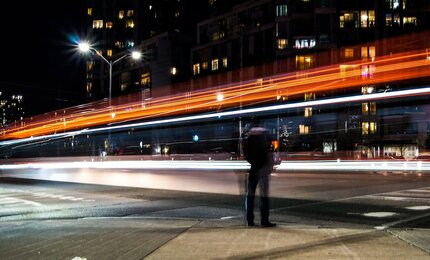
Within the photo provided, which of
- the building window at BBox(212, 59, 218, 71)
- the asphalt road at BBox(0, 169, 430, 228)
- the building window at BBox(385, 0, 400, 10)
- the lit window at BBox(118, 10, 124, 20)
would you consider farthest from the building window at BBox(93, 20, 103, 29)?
the asphalt road at BBox(0, 169, 430, 228)

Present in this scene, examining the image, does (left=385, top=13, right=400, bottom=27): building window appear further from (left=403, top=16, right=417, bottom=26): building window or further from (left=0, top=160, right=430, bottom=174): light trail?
(left=0, top=160, right=430, bottom=174): light trail

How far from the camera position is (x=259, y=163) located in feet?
27.5

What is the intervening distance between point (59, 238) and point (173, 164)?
980 inches

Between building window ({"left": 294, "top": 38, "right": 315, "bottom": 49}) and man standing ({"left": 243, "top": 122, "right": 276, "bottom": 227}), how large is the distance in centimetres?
6953

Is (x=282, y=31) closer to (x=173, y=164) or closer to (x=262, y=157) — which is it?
(x=173, y=164)

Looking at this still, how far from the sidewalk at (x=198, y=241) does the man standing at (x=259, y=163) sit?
329mm

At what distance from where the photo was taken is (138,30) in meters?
131

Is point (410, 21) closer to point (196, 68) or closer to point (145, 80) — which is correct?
point (196, 68)

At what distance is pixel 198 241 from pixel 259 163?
1.69 metres

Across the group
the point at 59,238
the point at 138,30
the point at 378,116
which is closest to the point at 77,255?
the point at 59,238

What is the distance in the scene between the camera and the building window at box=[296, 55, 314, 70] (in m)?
75.2

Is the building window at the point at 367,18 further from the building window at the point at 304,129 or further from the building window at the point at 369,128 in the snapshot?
the building window at the point at 304,129

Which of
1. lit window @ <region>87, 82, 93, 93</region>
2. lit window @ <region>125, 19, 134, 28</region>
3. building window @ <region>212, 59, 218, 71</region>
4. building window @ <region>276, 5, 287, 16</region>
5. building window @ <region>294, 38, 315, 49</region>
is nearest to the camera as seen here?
building window @ <region>294, 38, 315, 49</region>

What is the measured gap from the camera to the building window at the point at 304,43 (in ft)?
249
